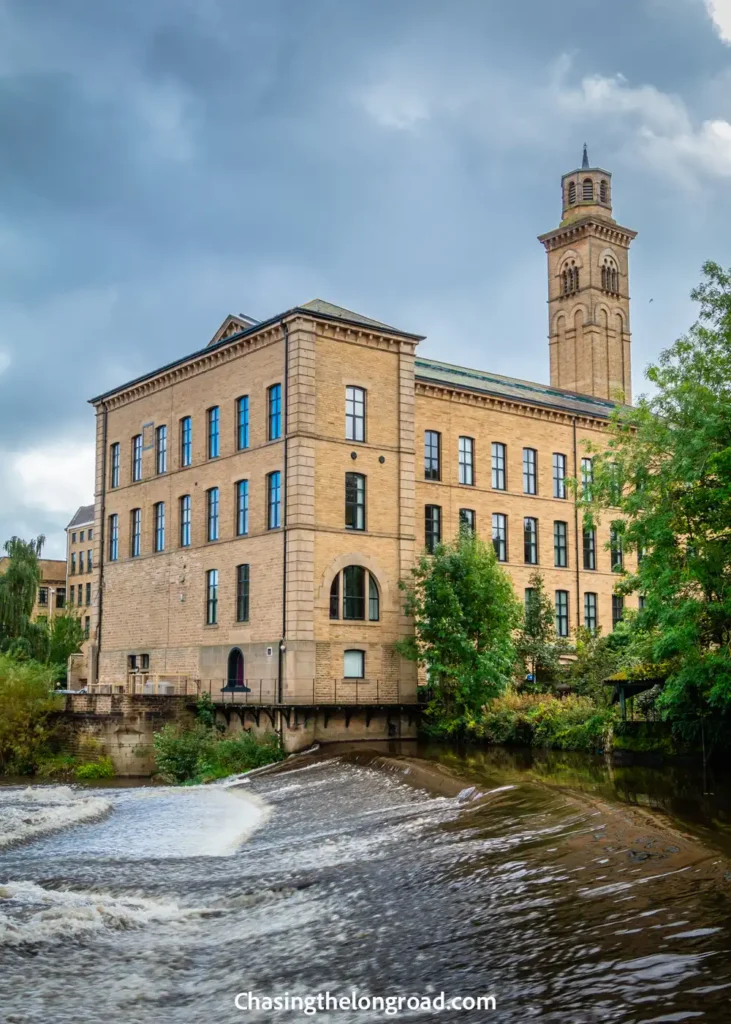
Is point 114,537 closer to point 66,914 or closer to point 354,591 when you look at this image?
point 354,591

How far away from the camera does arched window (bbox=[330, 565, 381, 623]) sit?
32375mm

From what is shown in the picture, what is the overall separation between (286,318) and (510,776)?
55.4 ft

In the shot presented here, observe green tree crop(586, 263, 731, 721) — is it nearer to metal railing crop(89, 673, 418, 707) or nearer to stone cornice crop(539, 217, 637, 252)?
metal railing crop(89, 673, 418, 707)

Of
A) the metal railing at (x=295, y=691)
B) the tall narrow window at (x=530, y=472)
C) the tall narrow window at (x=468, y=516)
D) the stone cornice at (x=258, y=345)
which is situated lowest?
the metal railing at (x=295, y=691)

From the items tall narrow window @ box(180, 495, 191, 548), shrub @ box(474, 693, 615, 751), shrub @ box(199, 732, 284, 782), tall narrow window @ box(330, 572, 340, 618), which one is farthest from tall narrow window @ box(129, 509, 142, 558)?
shrub @ box(474, 693, 615, 751)

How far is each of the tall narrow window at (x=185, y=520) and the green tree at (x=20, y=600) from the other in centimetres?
1619

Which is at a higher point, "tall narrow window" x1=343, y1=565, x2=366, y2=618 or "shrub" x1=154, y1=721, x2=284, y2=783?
"tall narrow window" x1=343, y1=565, x2=366, y2=618

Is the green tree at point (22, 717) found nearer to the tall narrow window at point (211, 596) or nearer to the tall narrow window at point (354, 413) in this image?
the tall narrow window at point (211, 596)

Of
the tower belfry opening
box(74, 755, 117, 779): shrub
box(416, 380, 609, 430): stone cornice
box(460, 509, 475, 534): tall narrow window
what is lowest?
box(74, 755, 117, 779): shrub

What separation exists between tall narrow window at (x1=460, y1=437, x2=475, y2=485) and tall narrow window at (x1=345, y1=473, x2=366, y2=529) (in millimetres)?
7337

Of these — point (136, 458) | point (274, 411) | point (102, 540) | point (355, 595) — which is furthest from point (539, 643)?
point (102, 540)

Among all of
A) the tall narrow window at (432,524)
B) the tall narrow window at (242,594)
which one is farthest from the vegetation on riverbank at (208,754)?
the tall narrow window at (432,524)

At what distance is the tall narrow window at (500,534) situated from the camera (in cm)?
4069

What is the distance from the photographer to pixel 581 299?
65.6 metres
